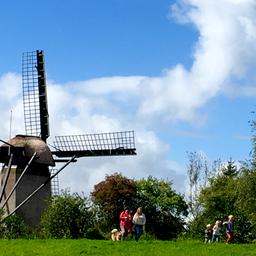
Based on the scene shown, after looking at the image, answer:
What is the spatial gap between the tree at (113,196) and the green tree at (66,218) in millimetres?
6977

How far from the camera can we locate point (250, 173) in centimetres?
4350

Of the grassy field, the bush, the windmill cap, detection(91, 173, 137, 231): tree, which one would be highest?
the windmill cap

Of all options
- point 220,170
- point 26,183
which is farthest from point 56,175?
point 220,170

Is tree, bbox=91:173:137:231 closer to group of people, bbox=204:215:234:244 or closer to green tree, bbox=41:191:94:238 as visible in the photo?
green tree, bbox=41:191:94:238

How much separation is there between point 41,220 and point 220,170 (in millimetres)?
28726

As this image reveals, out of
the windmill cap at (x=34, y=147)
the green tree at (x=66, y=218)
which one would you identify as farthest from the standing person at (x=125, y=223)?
the windmill cap at (x=34, y=147)

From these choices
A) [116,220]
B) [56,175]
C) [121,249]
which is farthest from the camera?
Answer: [116,220]

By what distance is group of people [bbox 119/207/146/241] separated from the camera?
3559cm

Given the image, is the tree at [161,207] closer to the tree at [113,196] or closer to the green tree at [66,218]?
the tree at [113,196]

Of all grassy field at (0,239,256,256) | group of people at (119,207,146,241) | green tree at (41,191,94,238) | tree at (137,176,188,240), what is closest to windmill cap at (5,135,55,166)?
green tree at (41,191,94,238)

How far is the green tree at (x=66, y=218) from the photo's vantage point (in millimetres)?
45750

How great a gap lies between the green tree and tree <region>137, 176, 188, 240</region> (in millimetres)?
9096

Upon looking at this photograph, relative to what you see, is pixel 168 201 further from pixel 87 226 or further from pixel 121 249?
pixel 121 249

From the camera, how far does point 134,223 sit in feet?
118
